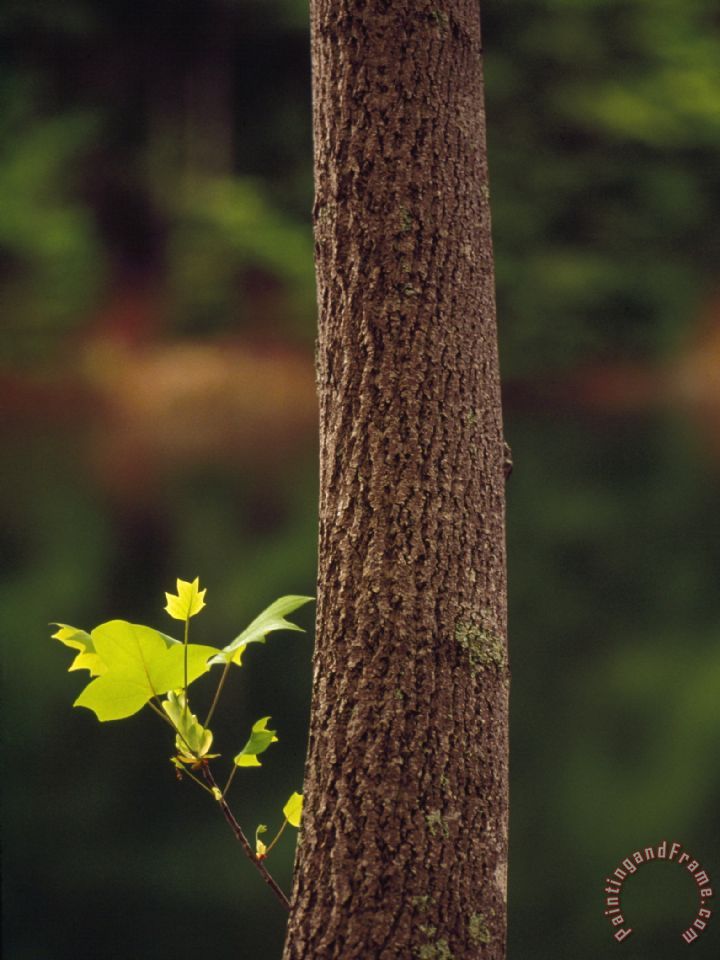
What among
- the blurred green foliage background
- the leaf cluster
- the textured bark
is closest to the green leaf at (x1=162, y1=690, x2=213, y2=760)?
the leaf cluster

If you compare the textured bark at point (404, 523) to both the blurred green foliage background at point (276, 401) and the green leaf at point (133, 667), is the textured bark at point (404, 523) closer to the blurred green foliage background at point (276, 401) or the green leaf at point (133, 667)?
the green leaf at point (133, 667)

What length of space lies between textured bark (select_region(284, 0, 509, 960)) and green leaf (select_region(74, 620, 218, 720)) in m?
0.11

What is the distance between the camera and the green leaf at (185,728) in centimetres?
103

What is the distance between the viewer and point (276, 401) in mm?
12562

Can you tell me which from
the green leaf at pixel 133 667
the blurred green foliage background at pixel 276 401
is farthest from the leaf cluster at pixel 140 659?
the blurred green foliage background at pixel 276 401

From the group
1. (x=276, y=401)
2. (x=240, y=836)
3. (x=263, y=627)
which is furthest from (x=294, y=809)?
(x=276, y=401)

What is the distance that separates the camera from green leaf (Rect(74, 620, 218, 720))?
37.5 inches

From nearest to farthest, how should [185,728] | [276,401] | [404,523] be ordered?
[404,523] → [185,728] → [276,401]

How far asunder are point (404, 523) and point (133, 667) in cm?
25

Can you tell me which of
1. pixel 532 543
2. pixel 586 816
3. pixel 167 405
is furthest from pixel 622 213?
pixel 586 816

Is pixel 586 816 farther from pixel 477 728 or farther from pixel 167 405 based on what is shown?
pixel 167 405

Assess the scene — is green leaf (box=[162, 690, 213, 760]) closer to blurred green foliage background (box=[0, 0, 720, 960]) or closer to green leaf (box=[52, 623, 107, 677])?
green leaf (box=[52, 623, 107, 677])

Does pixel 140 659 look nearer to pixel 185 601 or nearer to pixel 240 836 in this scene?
pixel 185 601

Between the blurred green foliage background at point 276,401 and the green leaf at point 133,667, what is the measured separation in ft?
6.37
